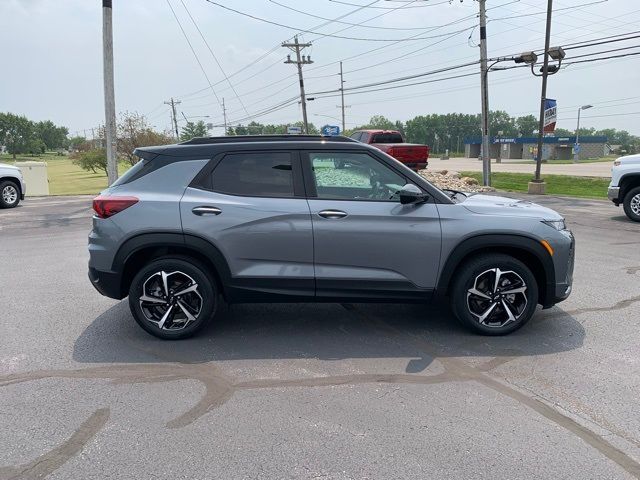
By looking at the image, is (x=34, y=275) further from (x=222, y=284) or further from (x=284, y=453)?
(x=284, y=453)

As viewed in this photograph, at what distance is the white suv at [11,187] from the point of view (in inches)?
562

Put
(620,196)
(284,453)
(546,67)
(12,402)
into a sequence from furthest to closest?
(546,67)
(620,196)
(12,402)
(284,453)

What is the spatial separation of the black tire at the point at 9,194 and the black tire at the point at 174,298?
41.3ft

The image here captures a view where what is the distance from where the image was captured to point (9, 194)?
14.7 m

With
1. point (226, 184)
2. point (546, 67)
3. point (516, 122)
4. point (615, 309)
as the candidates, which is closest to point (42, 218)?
point (226, 184)

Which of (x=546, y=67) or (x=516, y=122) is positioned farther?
(x=516, y=122)

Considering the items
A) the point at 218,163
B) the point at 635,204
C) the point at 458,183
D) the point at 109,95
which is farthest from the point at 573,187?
the point at 218,163

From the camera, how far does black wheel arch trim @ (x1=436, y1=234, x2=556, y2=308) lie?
4422mm

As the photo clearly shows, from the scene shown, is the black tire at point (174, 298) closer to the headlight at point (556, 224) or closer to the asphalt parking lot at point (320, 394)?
the asphalt parking lot at point (320, 394)

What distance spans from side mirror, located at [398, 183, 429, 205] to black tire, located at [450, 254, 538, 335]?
76 cm

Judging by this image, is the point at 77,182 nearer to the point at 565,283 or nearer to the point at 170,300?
the point at 170,300

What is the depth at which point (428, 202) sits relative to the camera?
14.7ft

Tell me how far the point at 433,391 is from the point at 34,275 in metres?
5.91

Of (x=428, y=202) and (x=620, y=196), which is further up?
(x=428, y=202)
